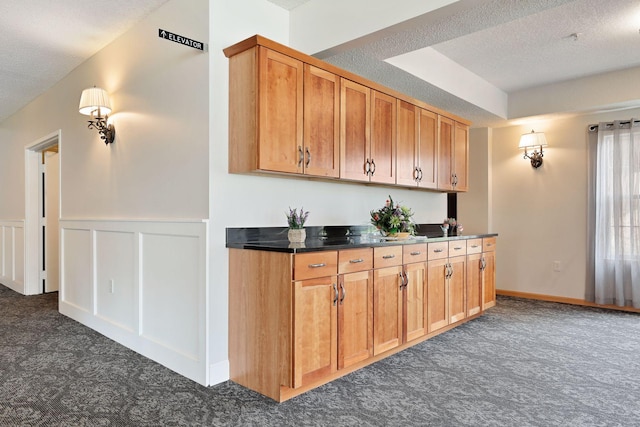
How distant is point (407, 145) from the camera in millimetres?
3936

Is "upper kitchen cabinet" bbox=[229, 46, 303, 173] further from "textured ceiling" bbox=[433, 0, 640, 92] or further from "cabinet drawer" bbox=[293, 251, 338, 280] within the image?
"textured ceiling" bbox=[433, 0, 640, 92]

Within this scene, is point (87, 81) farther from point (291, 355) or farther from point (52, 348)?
point (291, 355)

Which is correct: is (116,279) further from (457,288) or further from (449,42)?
(449,42)

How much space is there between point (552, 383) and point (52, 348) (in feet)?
12.6

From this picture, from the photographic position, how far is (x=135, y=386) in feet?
8.74

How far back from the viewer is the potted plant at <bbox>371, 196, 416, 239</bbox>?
11.8 ft

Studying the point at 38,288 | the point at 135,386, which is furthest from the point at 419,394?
the point at 38,288

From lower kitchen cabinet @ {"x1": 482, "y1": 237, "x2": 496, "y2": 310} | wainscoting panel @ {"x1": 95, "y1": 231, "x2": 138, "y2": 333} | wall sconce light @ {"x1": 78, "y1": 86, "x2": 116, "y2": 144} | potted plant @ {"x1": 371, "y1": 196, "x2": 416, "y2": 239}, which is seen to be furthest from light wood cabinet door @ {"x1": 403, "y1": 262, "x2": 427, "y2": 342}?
wall sconce light @ {"x1": 78, "y1": 86, "x2": 116, "y2": 144}

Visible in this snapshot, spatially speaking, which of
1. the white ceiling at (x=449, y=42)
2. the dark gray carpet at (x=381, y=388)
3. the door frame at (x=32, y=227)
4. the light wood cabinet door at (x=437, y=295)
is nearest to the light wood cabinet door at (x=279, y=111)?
the white ceiling at (x=449, y=42)

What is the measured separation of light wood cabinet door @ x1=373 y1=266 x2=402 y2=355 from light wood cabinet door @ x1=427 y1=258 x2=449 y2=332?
0.49 metres

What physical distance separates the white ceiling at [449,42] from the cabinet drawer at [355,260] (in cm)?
156

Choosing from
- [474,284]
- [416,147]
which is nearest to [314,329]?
[416,147]

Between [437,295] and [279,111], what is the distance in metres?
2.20

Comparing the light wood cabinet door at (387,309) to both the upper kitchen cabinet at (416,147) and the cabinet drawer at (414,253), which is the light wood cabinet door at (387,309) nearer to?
the cabinet drawer at (414,253)
